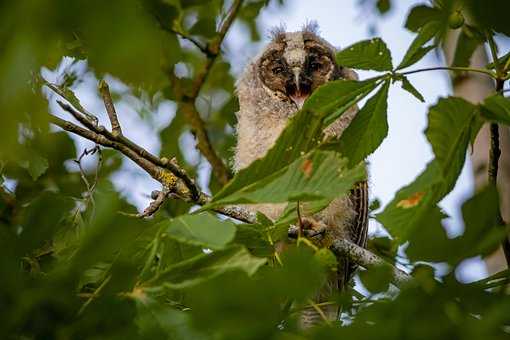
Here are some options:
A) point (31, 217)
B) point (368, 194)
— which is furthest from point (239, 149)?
point (31, 217)

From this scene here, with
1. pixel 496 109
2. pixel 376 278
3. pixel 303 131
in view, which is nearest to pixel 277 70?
pixel 303 131

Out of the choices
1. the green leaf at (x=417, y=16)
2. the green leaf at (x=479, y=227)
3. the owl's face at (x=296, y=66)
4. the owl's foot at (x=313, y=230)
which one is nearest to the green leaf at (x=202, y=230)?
the green leaf at (x=479, y=227)

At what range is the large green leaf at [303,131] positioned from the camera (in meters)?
0.96

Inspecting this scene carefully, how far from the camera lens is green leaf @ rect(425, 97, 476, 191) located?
0.94 metres

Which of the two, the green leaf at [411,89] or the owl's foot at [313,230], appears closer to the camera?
the green leaf at [411,89]

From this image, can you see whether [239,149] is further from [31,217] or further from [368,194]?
[31,217]

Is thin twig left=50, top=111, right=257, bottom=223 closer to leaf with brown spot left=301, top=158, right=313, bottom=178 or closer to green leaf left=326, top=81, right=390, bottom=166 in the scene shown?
green leaf left=326, top=81, right=390, bottom=166

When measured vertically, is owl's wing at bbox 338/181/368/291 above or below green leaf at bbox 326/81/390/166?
above

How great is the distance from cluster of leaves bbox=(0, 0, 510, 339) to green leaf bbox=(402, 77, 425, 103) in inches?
2.4

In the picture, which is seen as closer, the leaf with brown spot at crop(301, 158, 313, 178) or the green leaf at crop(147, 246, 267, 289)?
the green leaf at crop(147, 246, 267, 289)

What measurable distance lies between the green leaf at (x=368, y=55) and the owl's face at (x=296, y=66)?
179 cm

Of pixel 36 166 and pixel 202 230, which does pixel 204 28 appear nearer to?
pixel 36 166

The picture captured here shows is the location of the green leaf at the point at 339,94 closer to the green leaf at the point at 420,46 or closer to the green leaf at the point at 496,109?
the green leaf at the point at 420,46

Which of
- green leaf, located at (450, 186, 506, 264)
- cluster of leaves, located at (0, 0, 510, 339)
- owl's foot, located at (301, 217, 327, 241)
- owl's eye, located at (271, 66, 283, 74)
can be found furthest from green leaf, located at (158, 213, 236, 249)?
owl's eye, located at (271, 66, 283, 74)
